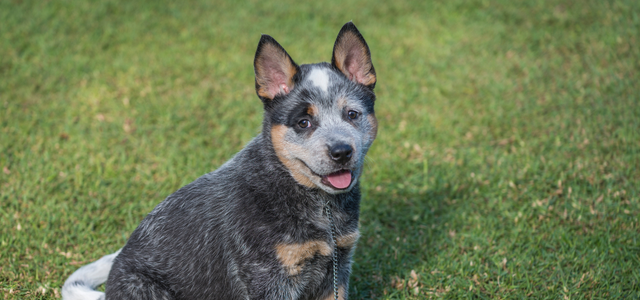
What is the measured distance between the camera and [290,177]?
3705mm

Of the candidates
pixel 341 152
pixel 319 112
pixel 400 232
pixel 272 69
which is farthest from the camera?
pixel 400 232

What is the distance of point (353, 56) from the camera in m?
3.82

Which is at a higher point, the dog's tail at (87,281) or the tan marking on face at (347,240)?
the tan marking on face at (347,240)

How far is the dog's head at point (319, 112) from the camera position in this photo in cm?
346

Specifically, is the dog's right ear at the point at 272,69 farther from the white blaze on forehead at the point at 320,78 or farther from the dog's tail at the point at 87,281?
the dog's tail at the point at 87,281

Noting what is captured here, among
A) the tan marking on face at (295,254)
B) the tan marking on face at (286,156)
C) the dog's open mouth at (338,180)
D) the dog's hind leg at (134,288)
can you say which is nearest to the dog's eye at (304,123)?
the tan marking on face at (286,156)

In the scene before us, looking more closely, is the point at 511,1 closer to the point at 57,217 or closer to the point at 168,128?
the point at 168,128

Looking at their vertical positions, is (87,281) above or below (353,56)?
below

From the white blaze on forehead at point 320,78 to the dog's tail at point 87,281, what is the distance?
196cm

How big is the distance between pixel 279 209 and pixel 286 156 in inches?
14.1

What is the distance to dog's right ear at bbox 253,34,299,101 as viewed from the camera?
3.60 m

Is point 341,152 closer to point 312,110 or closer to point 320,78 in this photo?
point 312,110

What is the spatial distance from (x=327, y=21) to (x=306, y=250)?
298 inches

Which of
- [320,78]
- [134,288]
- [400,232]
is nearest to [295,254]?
[134,288]
